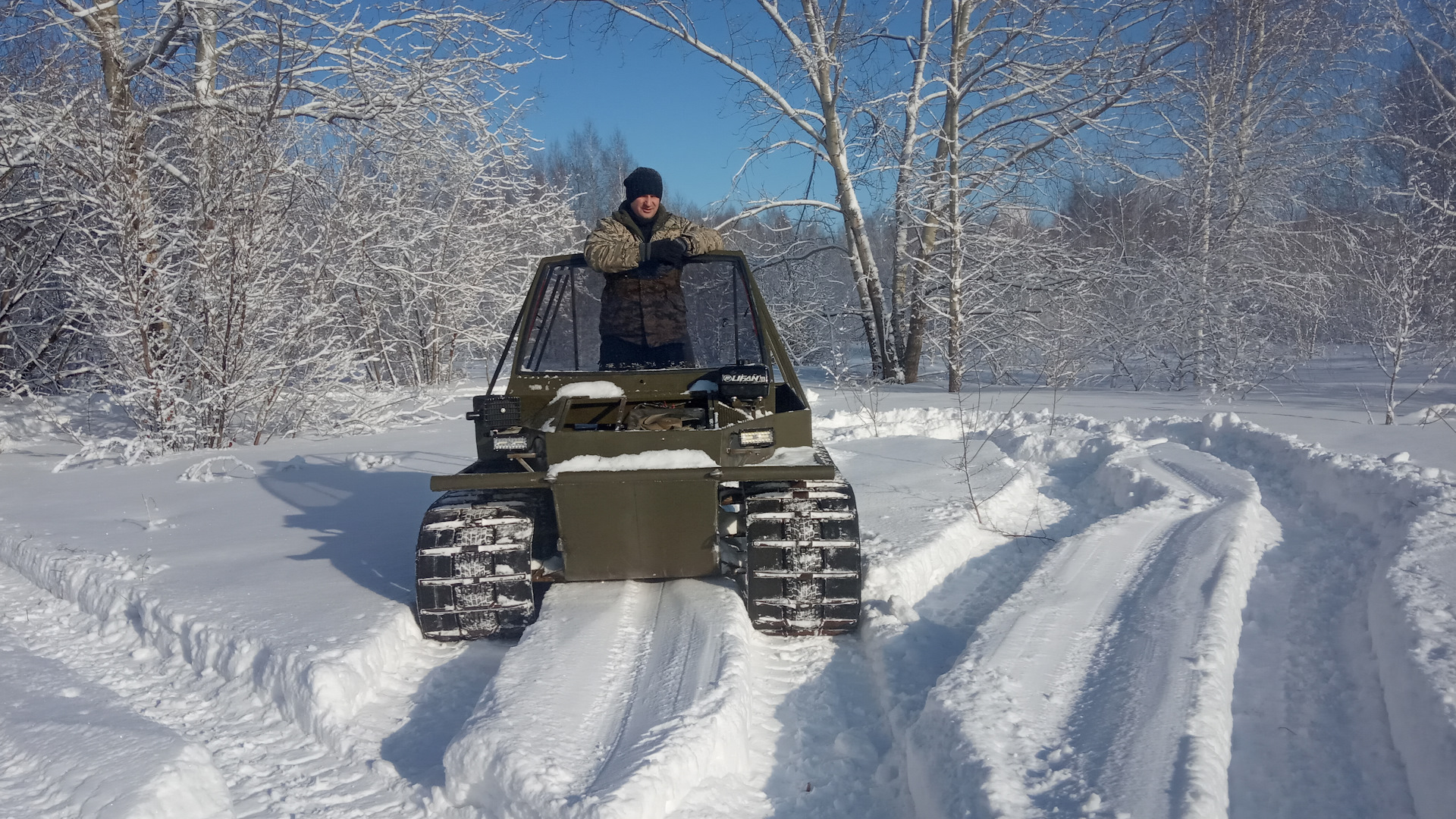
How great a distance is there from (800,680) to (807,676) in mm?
54

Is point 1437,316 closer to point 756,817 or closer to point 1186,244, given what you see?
point 1186,244

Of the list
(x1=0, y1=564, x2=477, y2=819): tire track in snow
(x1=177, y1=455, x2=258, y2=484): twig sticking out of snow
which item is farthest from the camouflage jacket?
(x1=177, y1=455, x2=258, y2=484): twig sticking out of snow

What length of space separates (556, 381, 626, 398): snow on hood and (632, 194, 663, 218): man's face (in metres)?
1.02

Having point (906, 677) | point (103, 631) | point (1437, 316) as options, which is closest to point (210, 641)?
point (103, 631)

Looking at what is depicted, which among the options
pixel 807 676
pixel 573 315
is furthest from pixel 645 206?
pixel 807 676

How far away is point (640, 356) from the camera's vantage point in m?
4.62

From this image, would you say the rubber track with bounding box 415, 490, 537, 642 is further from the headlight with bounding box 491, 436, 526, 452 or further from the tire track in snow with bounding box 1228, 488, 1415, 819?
the tire track in snow with bounding box 1228, 488, 1415, 819

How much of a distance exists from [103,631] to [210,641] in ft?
2.94

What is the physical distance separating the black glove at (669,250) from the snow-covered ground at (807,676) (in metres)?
1.73

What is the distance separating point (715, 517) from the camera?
3.80 metres

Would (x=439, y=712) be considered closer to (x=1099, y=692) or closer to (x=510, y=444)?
(x=510, y=444)

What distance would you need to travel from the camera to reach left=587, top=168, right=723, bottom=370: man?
180 inches

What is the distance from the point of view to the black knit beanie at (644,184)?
4785 mm

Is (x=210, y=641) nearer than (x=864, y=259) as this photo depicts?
Yes
